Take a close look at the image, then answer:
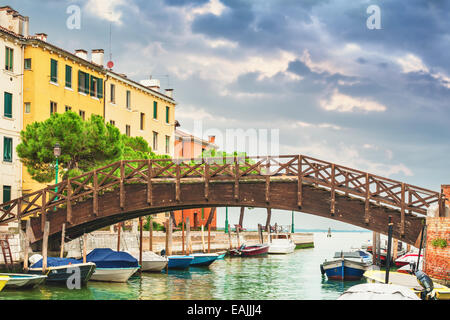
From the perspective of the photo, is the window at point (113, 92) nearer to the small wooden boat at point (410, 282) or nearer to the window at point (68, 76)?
the window at point (68, 76)

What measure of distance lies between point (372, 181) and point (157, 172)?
1002 cm

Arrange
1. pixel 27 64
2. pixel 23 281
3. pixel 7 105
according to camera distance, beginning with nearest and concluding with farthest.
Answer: pixel 23 281, pixel 7 105, pixel 27 64

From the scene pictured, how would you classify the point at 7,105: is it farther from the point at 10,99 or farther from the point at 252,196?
the point at 252,196

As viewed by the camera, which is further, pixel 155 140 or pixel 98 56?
pixel 155 140

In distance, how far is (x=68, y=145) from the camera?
3189cm

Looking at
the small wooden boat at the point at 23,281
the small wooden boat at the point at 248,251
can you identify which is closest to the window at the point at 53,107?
the small wooden boat at the point at 23,281

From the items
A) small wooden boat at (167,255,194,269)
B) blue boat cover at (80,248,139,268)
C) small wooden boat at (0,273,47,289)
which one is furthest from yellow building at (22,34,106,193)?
small wooden boat at (0,273,47,289)

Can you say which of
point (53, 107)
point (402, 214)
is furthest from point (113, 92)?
point (402, 214)

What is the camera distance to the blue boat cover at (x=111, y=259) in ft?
93.0

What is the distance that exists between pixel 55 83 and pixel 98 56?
6808mm
